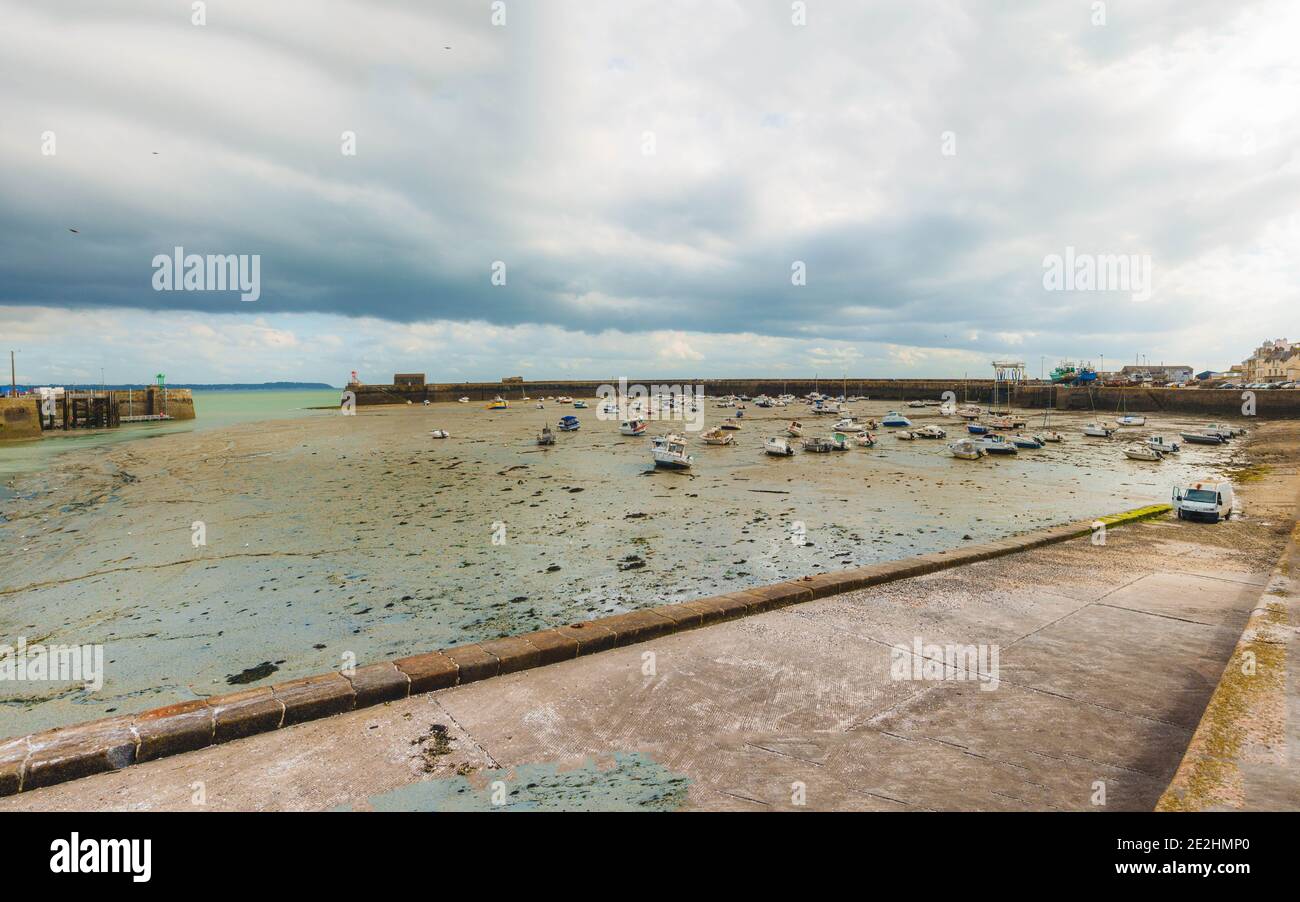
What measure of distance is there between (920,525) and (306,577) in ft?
62.5

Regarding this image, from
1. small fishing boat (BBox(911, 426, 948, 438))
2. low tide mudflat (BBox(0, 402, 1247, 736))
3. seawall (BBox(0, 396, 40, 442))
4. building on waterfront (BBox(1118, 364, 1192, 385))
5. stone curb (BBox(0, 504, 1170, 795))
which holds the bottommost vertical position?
low tide mudflat (BBox(0, 402, 1247, 736))

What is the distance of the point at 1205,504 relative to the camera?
1619 cm

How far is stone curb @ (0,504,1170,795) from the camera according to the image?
4.34 metres

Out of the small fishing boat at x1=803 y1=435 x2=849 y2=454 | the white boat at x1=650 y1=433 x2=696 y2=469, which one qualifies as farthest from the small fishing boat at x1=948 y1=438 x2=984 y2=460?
the white boat at x1=650 y1=433 x2=696 y2=469

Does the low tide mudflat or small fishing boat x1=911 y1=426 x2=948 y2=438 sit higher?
small fishing boat x1=911 y1=426 x2=948 y2=438

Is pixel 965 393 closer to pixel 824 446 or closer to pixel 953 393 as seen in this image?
pixel 953 393

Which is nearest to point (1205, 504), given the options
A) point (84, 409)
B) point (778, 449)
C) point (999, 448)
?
point (778, 449)

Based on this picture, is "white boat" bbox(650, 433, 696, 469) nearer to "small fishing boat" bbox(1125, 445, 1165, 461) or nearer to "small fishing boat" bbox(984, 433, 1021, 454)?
"small fishing boat" bbox(984, 433, 1021, 454)

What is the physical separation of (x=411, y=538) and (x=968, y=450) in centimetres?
3674

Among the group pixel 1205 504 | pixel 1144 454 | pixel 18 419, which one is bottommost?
pixel 1205 504

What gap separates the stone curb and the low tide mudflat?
5000 millimetres
